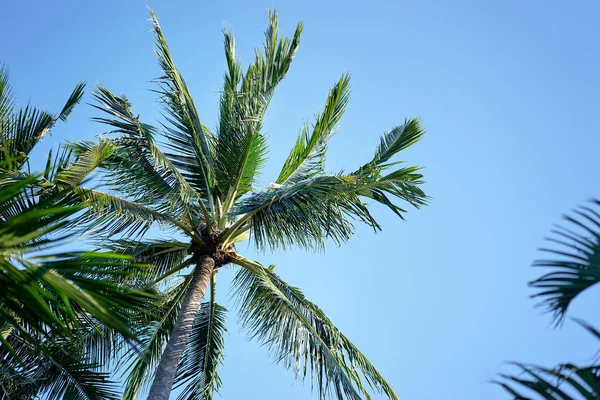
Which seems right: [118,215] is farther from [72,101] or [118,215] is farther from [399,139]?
[399,139]

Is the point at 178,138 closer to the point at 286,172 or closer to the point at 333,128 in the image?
the point at 286,172

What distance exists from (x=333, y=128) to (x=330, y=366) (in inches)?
161

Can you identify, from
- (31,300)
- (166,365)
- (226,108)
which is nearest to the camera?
(31,300)

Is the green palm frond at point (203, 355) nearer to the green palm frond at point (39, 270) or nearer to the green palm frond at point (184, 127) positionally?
the green palm frond at point (184, 127)

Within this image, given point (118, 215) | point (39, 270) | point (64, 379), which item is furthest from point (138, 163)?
point (39, 270)

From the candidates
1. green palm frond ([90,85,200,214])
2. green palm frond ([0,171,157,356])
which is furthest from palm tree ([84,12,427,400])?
green palm frond ([0,171,157,356])

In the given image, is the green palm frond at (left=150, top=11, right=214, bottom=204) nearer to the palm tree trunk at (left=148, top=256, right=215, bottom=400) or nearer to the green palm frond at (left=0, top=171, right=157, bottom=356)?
the palm tree trunk at (left=148, top=256, right=215, bottom=400)

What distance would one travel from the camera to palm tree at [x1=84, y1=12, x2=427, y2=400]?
8.67 m

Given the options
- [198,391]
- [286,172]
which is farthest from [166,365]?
[286,172]

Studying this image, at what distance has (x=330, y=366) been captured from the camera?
8391 millimetres

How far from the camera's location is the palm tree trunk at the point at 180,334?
25.8 ft

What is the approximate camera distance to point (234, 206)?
8.72m

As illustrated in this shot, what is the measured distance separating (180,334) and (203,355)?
1.44 meters

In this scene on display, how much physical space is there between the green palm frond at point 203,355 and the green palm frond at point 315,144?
87.0 inches
